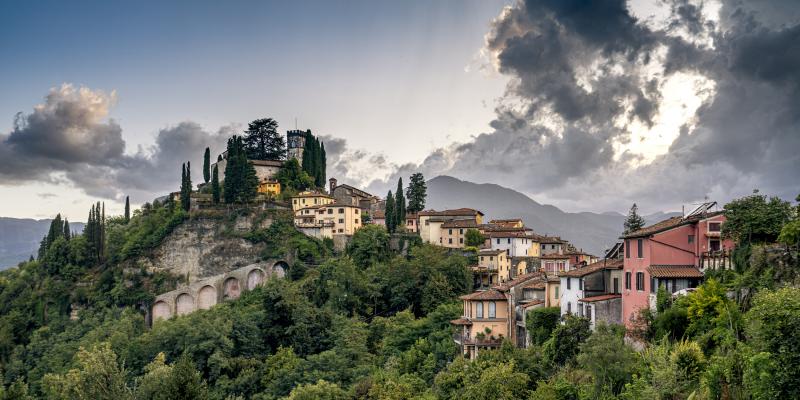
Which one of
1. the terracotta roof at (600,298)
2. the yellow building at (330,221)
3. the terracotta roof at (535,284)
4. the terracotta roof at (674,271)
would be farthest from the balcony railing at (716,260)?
the yellow building at (330,221)

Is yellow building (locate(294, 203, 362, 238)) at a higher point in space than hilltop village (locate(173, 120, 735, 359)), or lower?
higher

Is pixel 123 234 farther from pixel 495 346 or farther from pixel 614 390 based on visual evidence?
pixel 614 390

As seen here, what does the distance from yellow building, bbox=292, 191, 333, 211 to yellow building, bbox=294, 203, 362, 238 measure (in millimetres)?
3279

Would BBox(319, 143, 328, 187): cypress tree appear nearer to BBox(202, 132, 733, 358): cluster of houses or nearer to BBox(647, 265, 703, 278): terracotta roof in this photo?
→ BBox(202, 132, 733, 358): cluster of houses

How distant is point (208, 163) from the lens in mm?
103875

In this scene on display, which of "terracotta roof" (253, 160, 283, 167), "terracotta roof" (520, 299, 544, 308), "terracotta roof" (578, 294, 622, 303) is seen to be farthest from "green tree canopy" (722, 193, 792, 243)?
"terracotta roof" (253, 160, 283, 167)

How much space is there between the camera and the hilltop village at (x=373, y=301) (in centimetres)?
2752

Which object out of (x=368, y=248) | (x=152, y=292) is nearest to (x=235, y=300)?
(x=152, y=292)

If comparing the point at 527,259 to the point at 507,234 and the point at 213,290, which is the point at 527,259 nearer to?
the point at 507,234

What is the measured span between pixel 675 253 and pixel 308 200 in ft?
207

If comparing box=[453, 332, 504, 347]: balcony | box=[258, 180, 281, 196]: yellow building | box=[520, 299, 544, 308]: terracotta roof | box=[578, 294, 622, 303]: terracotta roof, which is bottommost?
box=[453, 332, 504, 347]: balcony

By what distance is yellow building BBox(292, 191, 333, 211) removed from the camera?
9033 centimetres

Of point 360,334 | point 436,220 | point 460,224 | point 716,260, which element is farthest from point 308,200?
point 716,260

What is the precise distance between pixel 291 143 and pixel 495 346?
72106mm
